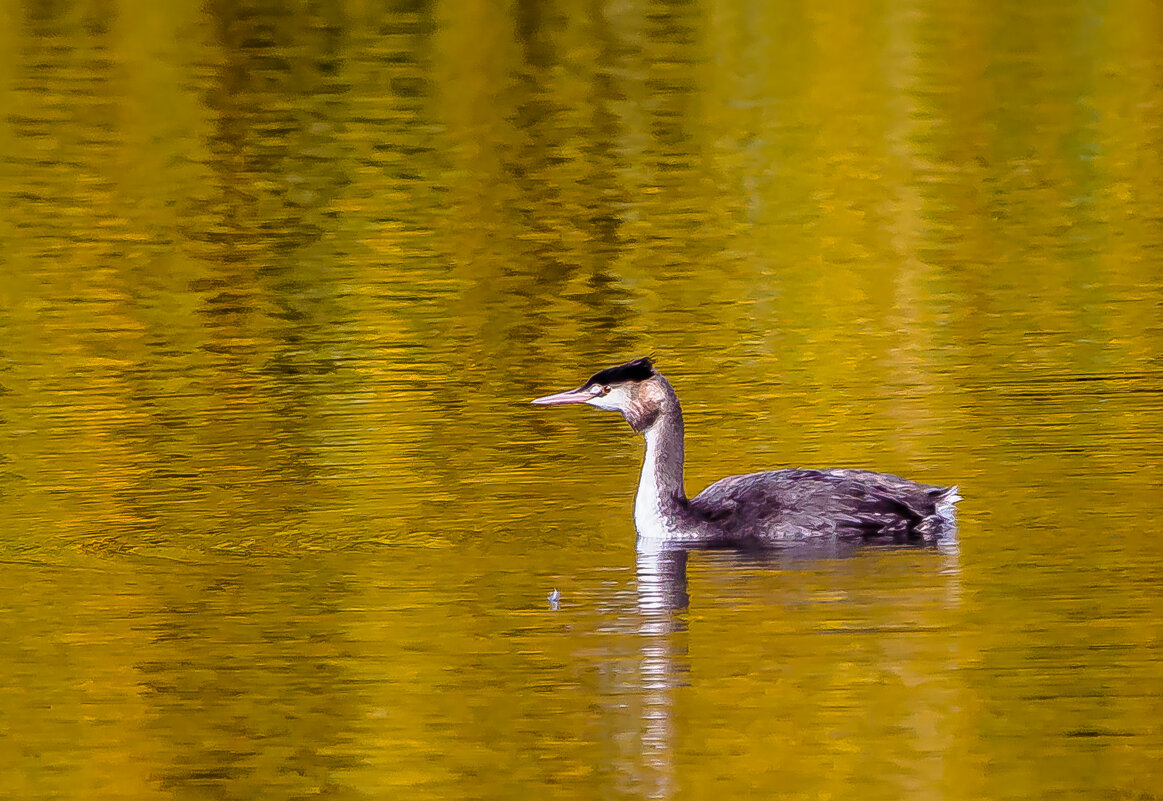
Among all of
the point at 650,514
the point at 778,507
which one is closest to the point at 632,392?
the point at 650,514

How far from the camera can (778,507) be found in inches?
548

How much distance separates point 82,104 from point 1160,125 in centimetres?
1538

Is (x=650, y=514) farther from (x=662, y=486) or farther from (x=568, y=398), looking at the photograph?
(x=568, y=398)

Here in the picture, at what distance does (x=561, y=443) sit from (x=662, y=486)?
7.95 feet

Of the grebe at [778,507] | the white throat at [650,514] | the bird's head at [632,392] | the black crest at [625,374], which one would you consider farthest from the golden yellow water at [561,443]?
the black crest at [625,374]

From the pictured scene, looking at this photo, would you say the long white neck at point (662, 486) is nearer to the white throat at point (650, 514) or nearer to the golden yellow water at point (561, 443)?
the white throat at point (650, 514)

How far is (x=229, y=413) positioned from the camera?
17.6 meters

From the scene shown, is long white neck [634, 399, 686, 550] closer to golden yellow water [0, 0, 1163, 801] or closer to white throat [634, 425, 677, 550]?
white throat [634, 425, 677, 550]

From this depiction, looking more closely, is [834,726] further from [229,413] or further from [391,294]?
[391,294]

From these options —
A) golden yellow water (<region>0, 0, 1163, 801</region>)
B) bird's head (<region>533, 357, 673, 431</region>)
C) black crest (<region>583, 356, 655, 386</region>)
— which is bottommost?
golden yellow water (<region>0, 0, 1163, 801</region>)

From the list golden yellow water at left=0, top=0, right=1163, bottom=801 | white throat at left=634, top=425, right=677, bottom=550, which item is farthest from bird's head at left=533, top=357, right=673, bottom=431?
golden yellow water at left=0, top=0, right=1163, bottom=801

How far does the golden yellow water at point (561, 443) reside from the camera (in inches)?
422

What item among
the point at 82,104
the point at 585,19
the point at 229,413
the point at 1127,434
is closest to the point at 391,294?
the point at 229,413

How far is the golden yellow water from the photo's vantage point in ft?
35.2
